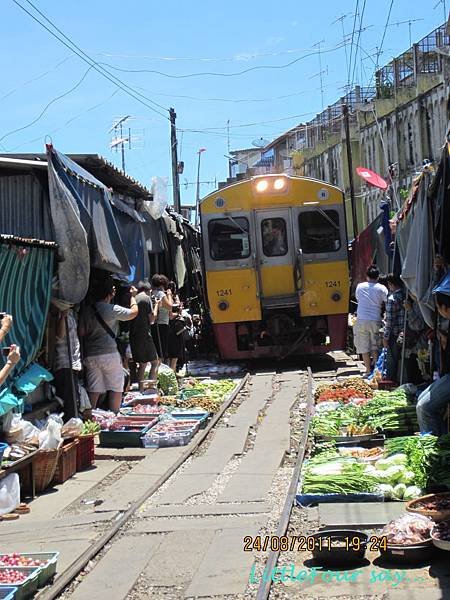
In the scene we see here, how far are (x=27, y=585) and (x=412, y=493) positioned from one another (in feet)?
10.2

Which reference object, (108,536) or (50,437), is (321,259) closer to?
(50,437)

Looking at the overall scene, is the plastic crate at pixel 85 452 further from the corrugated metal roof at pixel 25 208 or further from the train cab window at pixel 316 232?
the train cab window at pixel 316 232

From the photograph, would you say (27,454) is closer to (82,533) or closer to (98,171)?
(82,533)

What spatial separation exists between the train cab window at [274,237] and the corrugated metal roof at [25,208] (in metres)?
7.00

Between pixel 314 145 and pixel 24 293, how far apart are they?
3861cm

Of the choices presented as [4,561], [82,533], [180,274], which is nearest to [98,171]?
[180,274]

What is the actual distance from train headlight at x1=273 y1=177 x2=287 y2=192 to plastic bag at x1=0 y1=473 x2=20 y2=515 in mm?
10349

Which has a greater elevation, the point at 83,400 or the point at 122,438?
the point at 83,400

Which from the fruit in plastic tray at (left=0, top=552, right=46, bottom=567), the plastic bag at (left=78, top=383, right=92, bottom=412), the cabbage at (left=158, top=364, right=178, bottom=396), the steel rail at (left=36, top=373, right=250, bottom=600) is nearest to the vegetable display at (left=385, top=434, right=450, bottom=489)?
the steel rail at (left=36, top=373, right=250, bottom=600)

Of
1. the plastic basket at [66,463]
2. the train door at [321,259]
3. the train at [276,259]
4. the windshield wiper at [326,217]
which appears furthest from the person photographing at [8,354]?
the windshield wiper at [326,217]

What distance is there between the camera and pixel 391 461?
7.41 m

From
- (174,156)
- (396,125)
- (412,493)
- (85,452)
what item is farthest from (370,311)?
(174,156)

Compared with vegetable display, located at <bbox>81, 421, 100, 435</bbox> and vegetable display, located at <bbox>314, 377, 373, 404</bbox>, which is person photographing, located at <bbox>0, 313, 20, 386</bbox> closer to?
vegetable display, located at <bbox>81, 421, 100, 435</bbox>

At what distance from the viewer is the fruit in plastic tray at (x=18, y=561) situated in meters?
5.38
